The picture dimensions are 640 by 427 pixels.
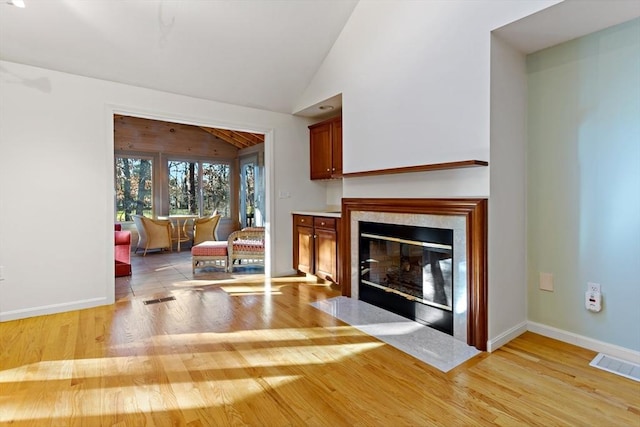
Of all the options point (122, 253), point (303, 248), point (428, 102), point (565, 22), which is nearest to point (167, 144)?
point (122, 253)

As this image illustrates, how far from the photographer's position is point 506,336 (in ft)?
8.09

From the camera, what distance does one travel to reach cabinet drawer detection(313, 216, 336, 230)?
3895 millimetres

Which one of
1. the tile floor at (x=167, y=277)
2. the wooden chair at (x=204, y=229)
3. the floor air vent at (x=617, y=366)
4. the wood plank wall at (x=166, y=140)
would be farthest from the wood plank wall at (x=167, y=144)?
the floor air vent at (x=617, y=366)

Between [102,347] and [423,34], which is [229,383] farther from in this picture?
[423,34]

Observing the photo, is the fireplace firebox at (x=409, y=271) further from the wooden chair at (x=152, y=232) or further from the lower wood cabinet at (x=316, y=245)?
the wooden chair at (x=152, y=232)

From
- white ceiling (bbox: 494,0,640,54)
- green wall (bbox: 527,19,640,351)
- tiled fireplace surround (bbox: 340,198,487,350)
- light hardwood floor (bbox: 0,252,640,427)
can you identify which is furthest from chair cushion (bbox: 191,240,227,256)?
white ceiling (bbox: 494,0,640,54)

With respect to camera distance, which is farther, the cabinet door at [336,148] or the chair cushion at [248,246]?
the chair cushion at [248,246]

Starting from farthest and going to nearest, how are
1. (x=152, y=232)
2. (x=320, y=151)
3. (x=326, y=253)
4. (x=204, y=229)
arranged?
1. (x=204, y=229)
2. (x=152, y=232)
3. (x=320, y=151)
4. (x=326, y=253)

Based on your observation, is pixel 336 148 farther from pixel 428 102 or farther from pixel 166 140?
pixel 166 140

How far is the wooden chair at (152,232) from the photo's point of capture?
653 centimetres

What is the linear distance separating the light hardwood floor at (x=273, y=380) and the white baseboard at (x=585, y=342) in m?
0.07

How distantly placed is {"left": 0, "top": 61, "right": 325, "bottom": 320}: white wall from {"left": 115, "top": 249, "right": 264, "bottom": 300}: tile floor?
22.9 inches

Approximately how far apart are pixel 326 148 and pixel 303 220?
1.05 m

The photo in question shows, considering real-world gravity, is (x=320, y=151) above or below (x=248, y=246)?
above
